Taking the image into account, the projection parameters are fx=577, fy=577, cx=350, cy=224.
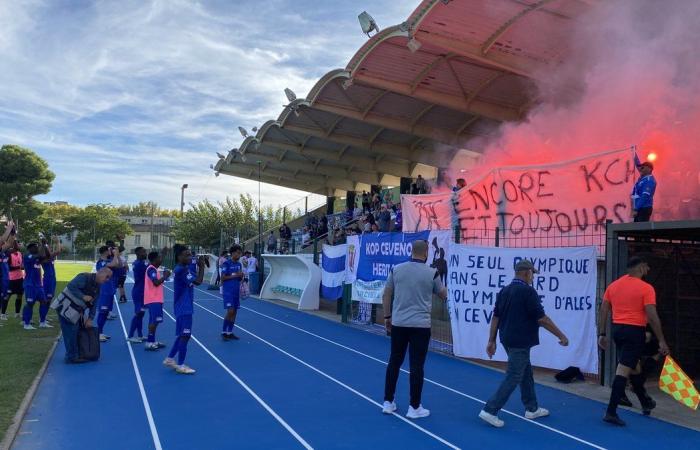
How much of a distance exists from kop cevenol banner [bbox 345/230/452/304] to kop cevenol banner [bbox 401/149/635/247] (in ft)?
2.42

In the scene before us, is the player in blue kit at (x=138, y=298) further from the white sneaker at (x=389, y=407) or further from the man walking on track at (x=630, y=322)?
the man walking on track at (x=630, y=322)

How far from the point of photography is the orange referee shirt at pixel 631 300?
6.45 metres

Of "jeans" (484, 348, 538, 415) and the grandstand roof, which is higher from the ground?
the grandstand roof

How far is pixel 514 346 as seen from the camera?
20.5ft

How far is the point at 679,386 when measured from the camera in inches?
256

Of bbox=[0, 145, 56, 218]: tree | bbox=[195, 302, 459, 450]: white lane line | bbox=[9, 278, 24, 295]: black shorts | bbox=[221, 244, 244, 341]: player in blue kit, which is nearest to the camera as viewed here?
bbox=[195, 302, 459, 450]: white lane line

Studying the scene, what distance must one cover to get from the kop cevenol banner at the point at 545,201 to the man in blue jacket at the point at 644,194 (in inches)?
15.5

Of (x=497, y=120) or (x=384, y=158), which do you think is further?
(x=384, y=158)

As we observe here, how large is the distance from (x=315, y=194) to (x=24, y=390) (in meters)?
34.8

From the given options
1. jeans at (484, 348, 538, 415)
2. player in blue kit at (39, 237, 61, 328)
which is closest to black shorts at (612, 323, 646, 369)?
jeans at (484, 348, 538, 415)

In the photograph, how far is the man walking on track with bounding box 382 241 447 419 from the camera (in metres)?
6.44

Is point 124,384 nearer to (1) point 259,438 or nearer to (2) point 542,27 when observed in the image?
(1) point 259,438

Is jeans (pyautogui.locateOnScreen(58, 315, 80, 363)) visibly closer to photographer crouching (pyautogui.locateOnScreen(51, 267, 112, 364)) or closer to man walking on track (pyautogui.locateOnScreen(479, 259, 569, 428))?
photographer crouching (pyautogui.locateOnScreen(51, 267, 112, 364))

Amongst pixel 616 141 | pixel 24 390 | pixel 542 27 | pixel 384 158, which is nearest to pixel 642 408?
pixel 24 390
